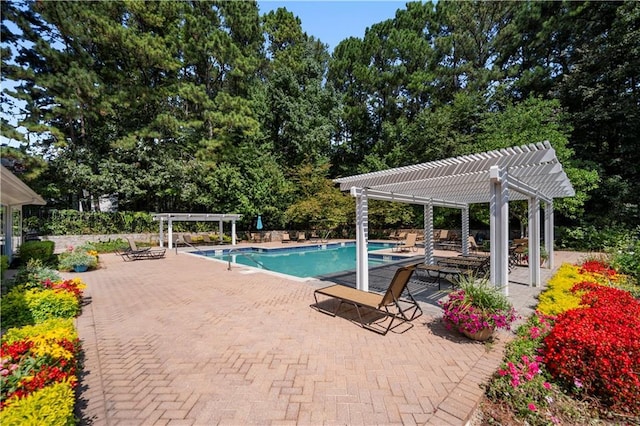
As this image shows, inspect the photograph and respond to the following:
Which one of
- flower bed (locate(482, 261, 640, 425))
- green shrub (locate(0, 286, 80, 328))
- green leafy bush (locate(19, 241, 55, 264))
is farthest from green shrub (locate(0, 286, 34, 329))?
green leafy bush (locate(19, 241, 55, 264))

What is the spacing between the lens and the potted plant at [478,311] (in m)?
3.97

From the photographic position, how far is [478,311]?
4027mm

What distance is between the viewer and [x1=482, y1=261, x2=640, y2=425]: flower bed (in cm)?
268

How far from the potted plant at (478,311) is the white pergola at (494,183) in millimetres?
770

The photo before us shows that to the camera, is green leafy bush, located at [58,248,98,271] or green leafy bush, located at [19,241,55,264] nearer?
green leafy bush, located at [58,248,98,271]

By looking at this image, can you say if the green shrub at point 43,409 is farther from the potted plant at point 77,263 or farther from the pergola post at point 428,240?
the potted plant at point 77,263

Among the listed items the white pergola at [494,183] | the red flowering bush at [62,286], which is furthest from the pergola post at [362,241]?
the red flowering bush at [62,286]

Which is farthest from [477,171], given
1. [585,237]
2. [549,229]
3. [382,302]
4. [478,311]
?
[585,237]

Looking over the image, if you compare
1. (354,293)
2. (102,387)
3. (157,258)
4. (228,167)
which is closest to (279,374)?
(102,387)

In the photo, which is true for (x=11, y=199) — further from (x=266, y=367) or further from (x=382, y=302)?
(x=382, y=302)

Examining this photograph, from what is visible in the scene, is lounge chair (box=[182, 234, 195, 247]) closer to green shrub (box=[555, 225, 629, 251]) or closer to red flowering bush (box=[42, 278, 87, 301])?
red flowering bush (box=[42, 278, 87, 301])

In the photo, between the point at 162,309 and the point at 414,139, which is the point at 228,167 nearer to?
the point at 414,139

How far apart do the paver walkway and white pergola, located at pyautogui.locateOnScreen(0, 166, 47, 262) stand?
121 inches

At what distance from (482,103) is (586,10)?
24.6 feet
